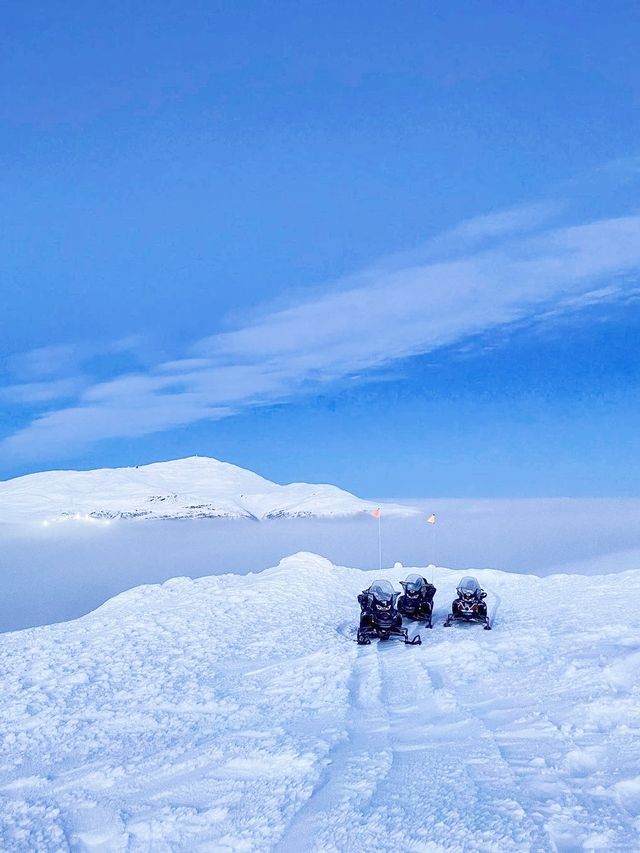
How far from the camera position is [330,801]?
6.65 meters

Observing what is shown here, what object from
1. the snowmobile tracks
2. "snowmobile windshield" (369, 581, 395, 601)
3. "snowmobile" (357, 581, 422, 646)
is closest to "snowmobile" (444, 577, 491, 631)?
"snowmobile windshield" (369, 581, 395, 601)

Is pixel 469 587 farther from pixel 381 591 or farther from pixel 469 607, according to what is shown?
pixel 381 591

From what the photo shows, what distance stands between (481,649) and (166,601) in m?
11.5

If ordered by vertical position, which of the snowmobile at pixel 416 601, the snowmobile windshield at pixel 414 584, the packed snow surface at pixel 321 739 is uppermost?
the snowmobile windshield at pixel 414 584

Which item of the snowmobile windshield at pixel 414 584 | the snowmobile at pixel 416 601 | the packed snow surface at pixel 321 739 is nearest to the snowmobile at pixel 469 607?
the snowmobile at pixel 416 601

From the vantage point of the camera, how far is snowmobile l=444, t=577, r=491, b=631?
17812 millimetres

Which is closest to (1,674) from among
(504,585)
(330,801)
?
(330,801)

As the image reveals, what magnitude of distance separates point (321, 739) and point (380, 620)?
7.32m

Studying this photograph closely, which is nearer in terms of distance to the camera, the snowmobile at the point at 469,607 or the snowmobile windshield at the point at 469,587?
the snowmobile at the point at 469,607

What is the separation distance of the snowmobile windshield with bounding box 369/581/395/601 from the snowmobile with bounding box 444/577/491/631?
2.34 m

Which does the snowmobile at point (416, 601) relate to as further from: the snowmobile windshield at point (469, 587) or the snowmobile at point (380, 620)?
the snowmobile at point (380, 620)

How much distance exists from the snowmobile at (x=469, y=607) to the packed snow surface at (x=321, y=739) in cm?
86

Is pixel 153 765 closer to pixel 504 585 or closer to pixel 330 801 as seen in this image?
pixel 330 801

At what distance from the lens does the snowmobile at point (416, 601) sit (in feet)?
60.9
